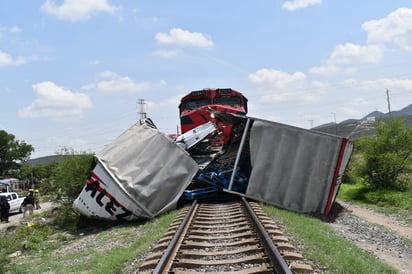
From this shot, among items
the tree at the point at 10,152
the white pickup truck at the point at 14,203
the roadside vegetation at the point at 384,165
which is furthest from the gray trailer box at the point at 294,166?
the tree at the point at 10,152

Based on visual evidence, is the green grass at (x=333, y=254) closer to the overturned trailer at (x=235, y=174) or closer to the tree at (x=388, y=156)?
the overturned trailer at (x=235, y=174)

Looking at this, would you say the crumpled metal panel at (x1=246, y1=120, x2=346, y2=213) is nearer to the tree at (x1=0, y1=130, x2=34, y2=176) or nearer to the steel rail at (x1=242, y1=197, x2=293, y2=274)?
the steel rail at (x1=242, y1=197, x2=293, y2=274)

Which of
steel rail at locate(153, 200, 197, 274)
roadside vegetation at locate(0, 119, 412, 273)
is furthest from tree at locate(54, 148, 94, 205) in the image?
steel rail at locate(153, 200, 197, 274)

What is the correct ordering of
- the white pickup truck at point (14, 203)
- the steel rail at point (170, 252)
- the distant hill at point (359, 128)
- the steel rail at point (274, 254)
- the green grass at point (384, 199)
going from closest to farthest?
1. the steel rail at point (274, 254)
2. the steel rail at point (170, 252)
3. the green grass at point (384, 199)
4. the distant hill at point (359, 128)
5. the white pickup truck at point (14, 203)

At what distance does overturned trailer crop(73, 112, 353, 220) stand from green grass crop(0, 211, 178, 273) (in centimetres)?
97

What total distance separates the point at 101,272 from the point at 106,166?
6.08m

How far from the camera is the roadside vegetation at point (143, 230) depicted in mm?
6492

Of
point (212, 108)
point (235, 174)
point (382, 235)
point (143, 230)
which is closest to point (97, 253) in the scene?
point (143, 230)

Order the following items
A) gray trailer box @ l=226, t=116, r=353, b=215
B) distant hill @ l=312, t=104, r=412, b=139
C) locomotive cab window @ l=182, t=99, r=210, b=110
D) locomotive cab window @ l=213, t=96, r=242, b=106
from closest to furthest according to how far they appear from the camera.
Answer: gray trailer box @ l=226, t=116, r=353, b=215, locomotive cab window @ l=182, t=99, r=210, b=110, locomotive cab window @ l=213, t=96, r=242, b=106, distant hill @ l=312, t=104, r=412, b=139

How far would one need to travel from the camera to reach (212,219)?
952 cm

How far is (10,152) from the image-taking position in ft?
242

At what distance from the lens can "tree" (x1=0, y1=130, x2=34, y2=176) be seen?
240 ft

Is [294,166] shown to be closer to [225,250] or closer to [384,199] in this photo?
[225,250]

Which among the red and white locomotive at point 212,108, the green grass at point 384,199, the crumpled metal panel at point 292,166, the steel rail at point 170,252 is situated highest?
the red and white locomotive at point 212,108
